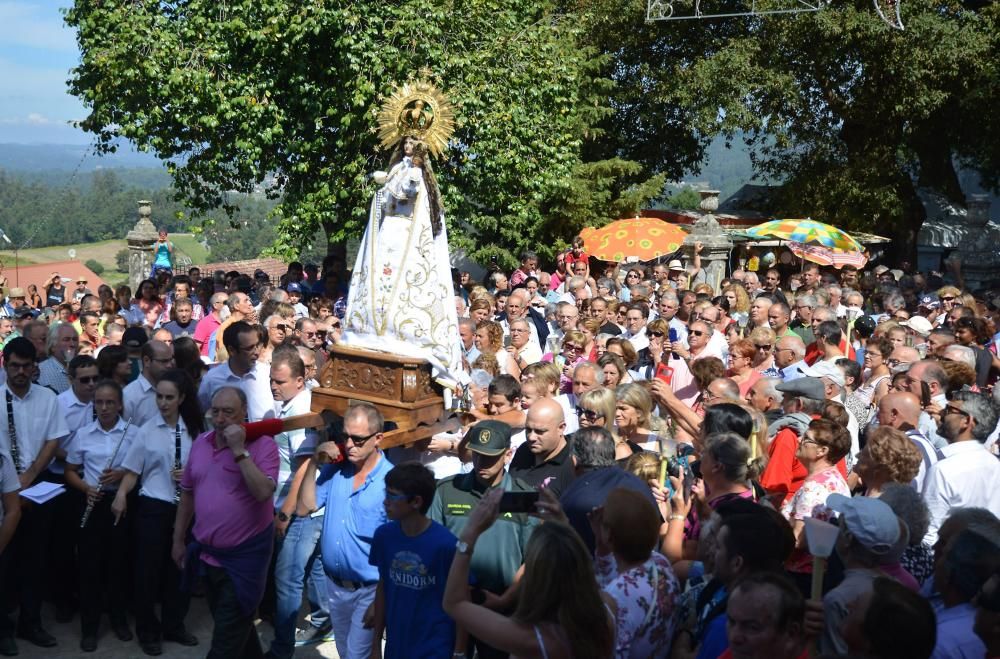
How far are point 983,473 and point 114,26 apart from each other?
1375 centimetres

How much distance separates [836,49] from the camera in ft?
68.1

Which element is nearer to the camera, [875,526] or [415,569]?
[875,526]

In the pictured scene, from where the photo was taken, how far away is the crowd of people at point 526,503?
12.4 ft

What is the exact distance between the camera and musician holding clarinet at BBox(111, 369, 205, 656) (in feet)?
20.6

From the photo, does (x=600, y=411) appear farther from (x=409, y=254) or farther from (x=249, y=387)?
(x=249, y=387)

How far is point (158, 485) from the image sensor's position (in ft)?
20.7

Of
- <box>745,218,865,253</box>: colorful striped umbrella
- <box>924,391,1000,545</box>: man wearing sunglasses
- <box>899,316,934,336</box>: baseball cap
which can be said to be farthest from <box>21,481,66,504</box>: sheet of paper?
<box>745,218,865,253</box>: colorful striped umbrella

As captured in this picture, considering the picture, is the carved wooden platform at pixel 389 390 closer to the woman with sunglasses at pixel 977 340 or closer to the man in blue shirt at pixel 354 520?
the man in blue shirt at pixel 354 520

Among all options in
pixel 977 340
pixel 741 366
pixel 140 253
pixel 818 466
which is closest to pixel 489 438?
pixel 818 466

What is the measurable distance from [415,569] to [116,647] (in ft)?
9.50

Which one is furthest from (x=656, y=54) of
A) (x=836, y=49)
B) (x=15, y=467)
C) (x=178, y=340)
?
(x=15, y=467)

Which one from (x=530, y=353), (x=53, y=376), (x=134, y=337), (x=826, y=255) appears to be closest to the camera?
(x=53, y=376)

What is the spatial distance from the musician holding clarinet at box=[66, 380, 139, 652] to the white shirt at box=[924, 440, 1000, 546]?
4.59 metres

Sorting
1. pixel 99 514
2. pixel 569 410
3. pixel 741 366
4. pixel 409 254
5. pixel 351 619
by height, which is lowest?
pixel 351 619
